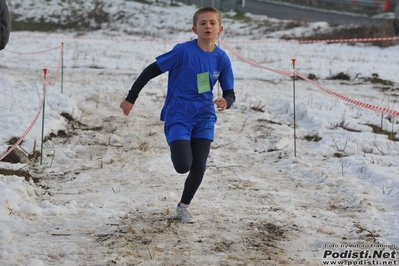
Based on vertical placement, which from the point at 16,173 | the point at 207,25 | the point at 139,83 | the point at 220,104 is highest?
the point at 207,25

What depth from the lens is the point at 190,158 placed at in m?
4.61

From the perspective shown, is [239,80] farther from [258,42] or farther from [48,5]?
[48,5]

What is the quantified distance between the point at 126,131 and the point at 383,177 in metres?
3.99

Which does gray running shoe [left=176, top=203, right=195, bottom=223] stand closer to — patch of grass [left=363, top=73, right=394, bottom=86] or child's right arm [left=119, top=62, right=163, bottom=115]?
child's right arm [left=119, top=62, right=163, bottom=115]

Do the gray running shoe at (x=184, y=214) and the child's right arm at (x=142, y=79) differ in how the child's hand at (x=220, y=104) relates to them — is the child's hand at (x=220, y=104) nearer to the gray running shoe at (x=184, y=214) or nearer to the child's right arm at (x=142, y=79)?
the child's right arm at (x=142, y=79)

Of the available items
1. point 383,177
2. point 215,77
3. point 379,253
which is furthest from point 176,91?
point 383,177

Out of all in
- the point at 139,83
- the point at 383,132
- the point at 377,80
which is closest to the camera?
the point at 139,83

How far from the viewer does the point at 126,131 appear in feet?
28.0

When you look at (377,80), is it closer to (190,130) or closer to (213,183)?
(213,183)

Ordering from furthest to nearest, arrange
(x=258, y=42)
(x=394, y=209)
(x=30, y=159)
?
1. (x=258, y=42)
2. (x=30, y=159)
3. (x=394, y=209)

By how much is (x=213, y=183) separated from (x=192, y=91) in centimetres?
170

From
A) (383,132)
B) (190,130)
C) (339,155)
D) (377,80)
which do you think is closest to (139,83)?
(190,130)

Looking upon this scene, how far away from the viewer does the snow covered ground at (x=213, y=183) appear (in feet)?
14.0

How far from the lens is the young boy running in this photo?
460cm
